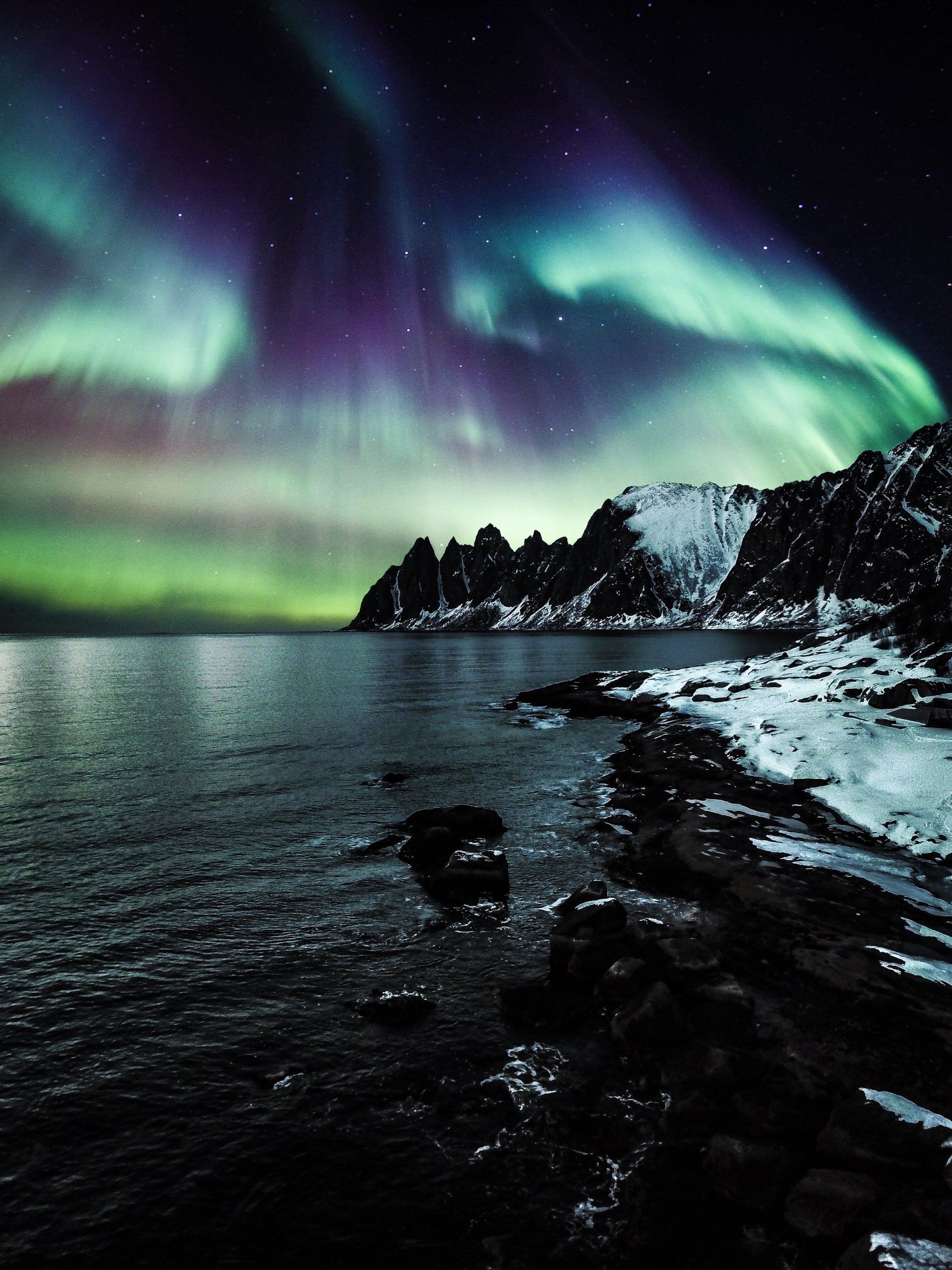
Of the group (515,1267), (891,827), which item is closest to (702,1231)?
(515,1267)

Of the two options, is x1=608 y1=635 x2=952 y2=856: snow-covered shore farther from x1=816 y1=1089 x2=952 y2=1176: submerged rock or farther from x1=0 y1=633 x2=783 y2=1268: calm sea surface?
x1=816 y1=1089 x2=952 y2=1176: submerged rock

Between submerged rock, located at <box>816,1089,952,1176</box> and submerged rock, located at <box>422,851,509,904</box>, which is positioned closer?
submerged rock, located at <box>816,1089,952,1176</box>

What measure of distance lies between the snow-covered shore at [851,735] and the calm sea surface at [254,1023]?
28.9 feet

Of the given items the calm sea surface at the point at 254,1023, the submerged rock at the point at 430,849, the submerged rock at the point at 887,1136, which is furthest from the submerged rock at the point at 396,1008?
the submerged rock at the point at 430,849

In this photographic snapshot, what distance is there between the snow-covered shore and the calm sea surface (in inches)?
347

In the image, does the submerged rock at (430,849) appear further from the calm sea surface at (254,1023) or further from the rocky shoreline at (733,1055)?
the calm sea surface at (254,1023)

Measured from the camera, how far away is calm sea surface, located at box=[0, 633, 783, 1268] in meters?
7.37

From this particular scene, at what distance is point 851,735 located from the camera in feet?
82.1

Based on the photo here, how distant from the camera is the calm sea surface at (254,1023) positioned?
7367 mm

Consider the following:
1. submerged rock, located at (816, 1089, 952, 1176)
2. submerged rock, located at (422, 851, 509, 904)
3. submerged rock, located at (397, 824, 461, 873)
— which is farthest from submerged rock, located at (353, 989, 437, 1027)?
submerged rock, located at (397, 824, 461, 873)

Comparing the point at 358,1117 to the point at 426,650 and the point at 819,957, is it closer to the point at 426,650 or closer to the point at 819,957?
the point at 819,957

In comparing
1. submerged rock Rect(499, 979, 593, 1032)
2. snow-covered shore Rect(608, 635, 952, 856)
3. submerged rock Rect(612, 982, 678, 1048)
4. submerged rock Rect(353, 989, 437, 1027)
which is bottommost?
submerged rock Rect(499, 979, 593, 1032)

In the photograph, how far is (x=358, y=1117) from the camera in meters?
8.82

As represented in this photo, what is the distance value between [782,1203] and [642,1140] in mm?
1826
